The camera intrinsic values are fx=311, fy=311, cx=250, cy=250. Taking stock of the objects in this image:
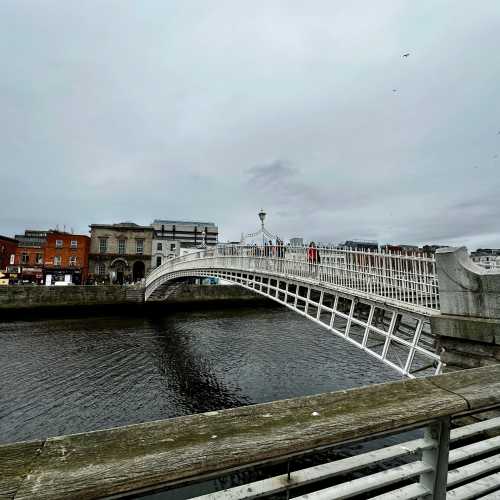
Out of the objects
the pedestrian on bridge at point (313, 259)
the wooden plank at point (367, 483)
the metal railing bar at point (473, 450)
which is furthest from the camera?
the pedestrian on bridge at point (313, 259)

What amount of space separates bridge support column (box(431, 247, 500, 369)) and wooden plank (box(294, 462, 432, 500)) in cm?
439

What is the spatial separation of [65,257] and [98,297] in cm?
1779

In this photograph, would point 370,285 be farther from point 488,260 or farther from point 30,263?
point 30,263

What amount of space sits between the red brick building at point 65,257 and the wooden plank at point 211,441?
4747cm

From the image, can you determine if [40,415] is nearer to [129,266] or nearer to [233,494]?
[233,494]

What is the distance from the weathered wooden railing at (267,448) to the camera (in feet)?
3.33

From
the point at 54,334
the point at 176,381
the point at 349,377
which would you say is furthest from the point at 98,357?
the point at 349,377

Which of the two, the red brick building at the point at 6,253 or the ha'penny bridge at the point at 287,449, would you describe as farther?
the red brick building at the point at 6,253

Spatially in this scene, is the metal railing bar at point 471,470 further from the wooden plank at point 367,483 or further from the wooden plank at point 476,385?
the wooden plank at point 476,385

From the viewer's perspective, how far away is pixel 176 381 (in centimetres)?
1159

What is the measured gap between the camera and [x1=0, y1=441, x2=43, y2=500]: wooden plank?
95 centimetres

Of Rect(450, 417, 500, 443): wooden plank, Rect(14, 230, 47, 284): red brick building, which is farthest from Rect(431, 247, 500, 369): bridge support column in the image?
Rect(14, 230, 47, 284): red brick building

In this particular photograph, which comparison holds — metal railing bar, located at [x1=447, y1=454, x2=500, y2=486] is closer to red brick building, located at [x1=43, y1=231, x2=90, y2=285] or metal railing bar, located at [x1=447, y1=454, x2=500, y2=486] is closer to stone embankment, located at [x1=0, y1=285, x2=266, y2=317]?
stone embankment, located at [x1=0, y1=285, x2=266, y2=317]

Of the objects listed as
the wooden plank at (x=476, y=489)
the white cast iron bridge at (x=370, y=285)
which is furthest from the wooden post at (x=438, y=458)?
the white cast iron bridge at (x=370, y=285)
